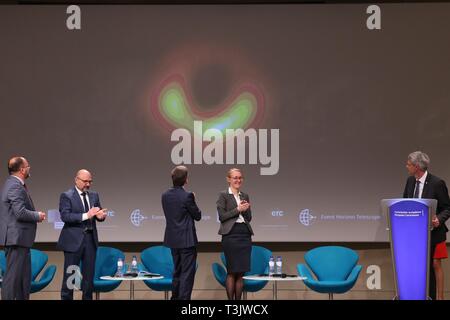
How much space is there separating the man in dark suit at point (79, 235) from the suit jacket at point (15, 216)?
1.51 ft

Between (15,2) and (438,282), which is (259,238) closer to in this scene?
(438,282)

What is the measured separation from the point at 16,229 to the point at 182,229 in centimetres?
159

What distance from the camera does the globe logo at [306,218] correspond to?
7867 millimetres

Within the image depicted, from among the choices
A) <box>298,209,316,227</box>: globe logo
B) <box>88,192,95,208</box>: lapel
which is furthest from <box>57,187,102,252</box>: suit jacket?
<box>298,209,316,227</box>: globe logo

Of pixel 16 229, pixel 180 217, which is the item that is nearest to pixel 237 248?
pixel 180 217

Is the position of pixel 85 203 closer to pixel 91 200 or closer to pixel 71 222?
pixel 91 200

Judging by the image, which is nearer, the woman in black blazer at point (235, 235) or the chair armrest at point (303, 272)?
the woman in black blazer at point (235, 235)

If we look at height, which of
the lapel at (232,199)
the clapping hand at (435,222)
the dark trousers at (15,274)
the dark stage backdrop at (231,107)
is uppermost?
the dark stage backdrop at (231,107)

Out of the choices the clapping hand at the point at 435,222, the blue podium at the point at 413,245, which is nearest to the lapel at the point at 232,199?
the blue podium at the point at 413,245

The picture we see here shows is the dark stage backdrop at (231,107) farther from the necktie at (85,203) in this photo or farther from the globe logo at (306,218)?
the necktie at (85,203)

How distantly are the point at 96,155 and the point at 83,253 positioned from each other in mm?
1592

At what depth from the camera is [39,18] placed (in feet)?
26.3

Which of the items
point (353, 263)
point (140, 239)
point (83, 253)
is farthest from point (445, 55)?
point (83, 253)

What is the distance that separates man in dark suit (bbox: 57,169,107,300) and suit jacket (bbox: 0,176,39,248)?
0.46m
